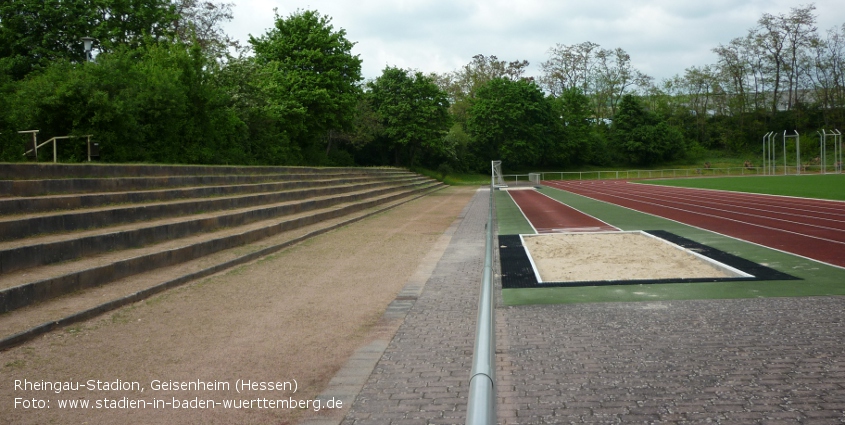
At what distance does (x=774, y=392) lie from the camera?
4059mm

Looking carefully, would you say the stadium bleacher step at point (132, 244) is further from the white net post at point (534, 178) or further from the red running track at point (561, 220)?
the white net post at point (534, 178)

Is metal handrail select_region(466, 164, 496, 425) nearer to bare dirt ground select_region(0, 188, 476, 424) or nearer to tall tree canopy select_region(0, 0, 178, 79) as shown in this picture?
bare dirt ground select_region(0, 188, 476, 424)

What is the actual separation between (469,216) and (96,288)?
47.4ft

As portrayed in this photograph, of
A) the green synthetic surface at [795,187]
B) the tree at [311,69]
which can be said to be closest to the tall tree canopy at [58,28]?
the tree at [311,69]

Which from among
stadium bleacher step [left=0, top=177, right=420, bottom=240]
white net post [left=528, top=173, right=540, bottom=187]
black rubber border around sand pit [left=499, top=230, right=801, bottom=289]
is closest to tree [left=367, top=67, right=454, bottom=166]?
white net post [left=528, top=173, right=540, bottom=187]

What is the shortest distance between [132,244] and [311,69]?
31698 mm

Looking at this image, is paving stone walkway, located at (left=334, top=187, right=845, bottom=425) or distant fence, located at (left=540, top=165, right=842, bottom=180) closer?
paving stone walkway, located at (left=334, top=187, right=845, bottom=425)

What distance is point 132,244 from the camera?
29.6 ft

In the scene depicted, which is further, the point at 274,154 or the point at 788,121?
the point at 788,121

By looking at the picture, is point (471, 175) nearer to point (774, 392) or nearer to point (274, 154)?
point (274, 154)

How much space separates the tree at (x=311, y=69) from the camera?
37406mm

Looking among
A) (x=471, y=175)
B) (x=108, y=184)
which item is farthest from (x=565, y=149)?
(x=108, y=184)

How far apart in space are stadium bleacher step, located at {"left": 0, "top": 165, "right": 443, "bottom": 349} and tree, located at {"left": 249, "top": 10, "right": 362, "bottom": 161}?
2121 centimetres

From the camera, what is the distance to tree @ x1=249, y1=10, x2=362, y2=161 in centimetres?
3741
